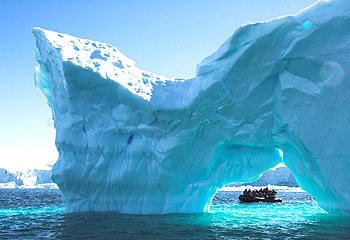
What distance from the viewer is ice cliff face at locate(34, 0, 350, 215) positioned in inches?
539

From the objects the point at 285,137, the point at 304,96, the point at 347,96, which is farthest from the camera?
the point at 285,137

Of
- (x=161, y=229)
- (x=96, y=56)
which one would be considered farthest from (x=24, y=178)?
(x=161, y=229)

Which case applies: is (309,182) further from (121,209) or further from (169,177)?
(121,209)

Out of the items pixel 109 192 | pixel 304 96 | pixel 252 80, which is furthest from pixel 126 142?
pixel 304 96

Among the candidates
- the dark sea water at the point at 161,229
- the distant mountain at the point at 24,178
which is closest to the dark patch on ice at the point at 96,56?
the dark sea water at the point at 161,229

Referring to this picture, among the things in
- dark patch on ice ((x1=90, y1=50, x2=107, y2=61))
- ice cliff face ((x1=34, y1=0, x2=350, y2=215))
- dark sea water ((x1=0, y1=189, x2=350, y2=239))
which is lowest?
dark sea water ((x1=0, y1=189, x2=350, y2=239))

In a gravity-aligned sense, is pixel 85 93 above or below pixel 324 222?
above

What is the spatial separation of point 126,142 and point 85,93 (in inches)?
98.1

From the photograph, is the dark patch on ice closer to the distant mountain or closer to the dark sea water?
the dark sea water

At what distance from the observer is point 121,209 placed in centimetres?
1611

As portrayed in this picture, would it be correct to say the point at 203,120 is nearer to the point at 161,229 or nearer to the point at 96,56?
the point at 161,229

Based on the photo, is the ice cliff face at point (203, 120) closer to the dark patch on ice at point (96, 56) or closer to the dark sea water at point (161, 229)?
the dark patch on ice at point (96, 56)

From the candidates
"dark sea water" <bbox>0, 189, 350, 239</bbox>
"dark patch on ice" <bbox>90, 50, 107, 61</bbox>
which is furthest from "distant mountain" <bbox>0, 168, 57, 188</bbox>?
"dark sea water" <bbox>0, 189, 350, 239</bbox>

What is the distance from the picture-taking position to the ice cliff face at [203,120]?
13.7 m
